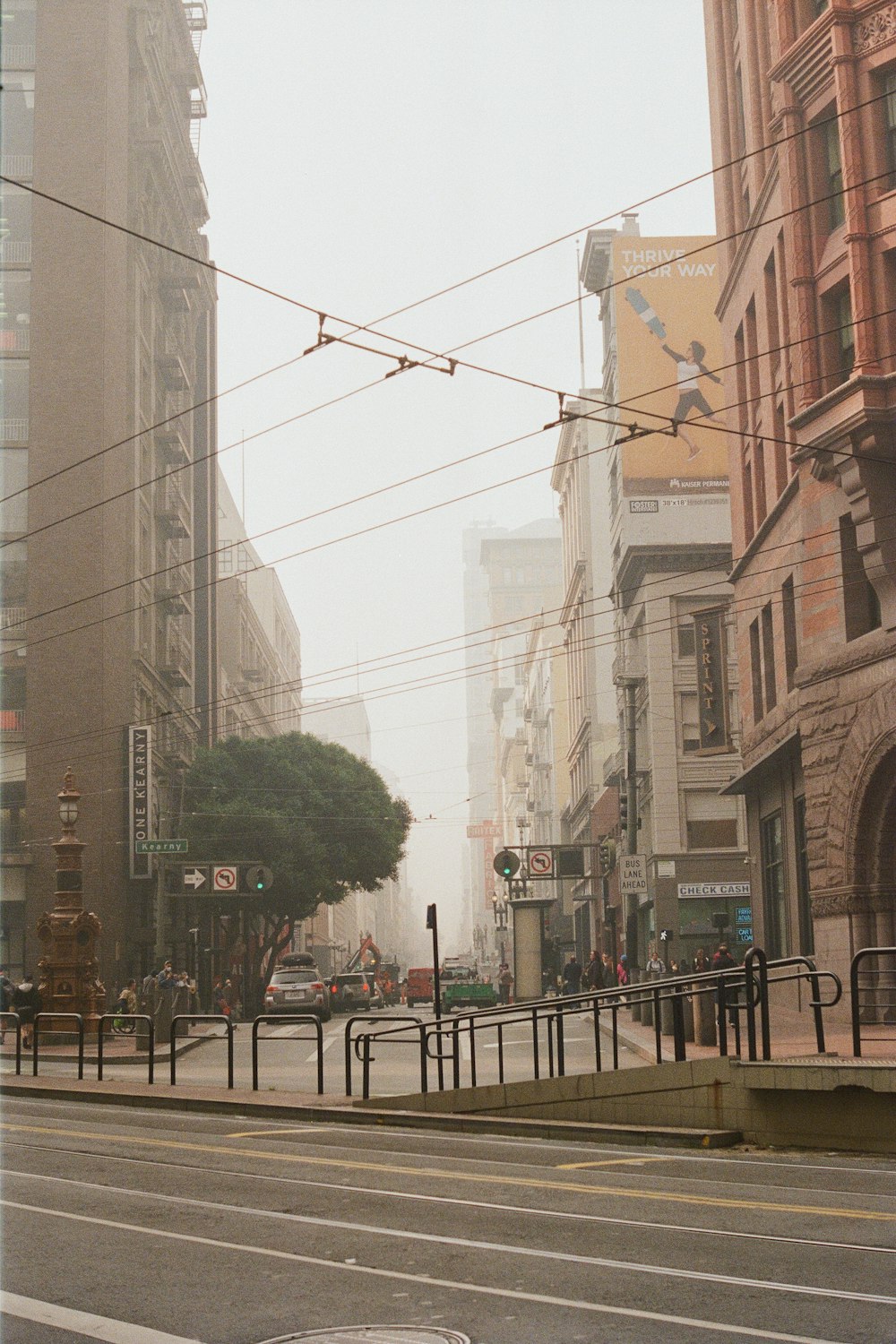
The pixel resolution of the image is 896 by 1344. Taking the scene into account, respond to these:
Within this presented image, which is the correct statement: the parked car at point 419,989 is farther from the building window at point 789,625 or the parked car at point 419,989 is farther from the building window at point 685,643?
the building window at point 789,625

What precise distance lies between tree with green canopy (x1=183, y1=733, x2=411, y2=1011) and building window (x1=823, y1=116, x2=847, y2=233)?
40.5 m

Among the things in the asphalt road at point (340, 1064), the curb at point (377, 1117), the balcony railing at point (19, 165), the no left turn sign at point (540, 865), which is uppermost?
the balcony railing at point (19, 165)

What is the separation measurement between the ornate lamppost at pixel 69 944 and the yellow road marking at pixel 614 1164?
23388mm

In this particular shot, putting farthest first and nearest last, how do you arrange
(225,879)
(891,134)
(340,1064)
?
(225,879) < (340,1064) < (891,134)

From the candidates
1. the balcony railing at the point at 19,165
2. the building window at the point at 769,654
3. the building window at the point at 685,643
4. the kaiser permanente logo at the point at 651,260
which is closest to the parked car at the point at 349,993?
the building window at the point at 685,643

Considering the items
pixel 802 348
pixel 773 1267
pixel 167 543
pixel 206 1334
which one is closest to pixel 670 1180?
pixel 773 1267

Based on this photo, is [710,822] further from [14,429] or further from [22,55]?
[22,55]

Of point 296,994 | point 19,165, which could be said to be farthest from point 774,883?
point 19,165

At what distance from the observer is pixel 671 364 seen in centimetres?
6550

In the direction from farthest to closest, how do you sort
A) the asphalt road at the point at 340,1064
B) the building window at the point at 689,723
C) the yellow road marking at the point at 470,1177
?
the building window at the point at 689,723 < the asphalt road at the point at 340,1064 < the yellow road marking at the point at 470,1177

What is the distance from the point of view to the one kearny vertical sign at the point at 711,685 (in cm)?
4184

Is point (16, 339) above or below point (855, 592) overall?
above

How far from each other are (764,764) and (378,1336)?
26404 mm

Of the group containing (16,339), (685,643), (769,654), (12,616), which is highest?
(16,339)
